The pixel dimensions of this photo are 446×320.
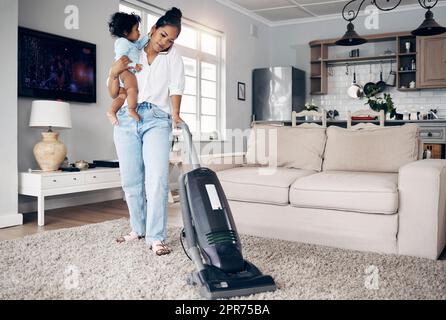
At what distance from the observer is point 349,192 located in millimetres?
2508

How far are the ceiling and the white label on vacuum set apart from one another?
16.2ft

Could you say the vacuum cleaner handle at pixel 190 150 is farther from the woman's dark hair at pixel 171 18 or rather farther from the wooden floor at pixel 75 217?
the wooden floor at pixel 75 217

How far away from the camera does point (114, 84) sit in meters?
2.33

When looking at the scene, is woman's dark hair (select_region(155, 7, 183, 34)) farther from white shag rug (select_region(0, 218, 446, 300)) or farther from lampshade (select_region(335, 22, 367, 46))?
lampshade (select_region(335, 22, 367, 46))

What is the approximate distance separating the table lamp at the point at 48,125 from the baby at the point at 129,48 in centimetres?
153

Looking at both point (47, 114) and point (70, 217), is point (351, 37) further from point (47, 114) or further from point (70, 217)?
point (70, 217)

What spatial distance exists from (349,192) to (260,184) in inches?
22.6

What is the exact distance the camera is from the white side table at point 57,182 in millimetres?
3441

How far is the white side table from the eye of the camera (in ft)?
11.3

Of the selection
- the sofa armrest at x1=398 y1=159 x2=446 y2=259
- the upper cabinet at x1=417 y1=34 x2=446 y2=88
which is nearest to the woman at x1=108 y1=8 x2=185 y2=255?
the sofa armrest at x1=398 y1=159 x2=446 y2=259
